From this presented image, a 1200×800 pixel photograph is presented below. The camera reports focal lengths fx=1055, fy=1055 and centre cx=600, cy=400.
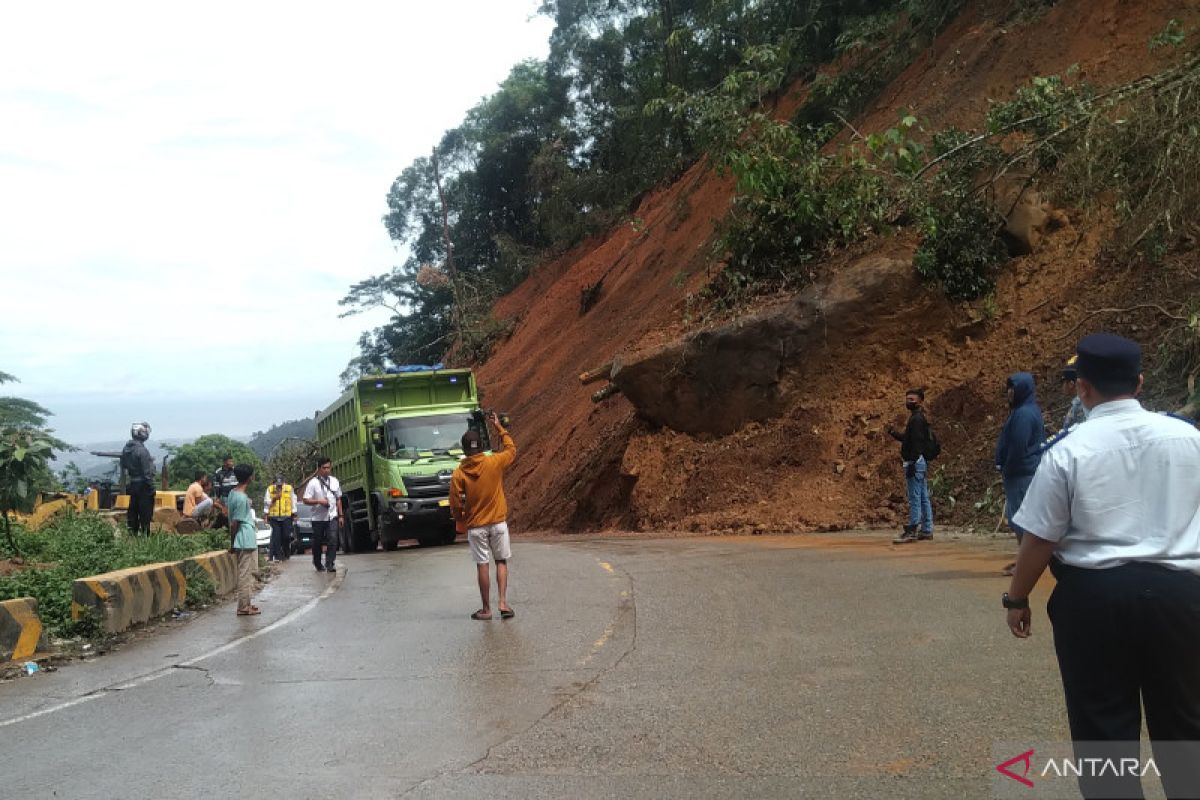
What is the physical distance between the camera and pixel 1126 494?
346 centimetres

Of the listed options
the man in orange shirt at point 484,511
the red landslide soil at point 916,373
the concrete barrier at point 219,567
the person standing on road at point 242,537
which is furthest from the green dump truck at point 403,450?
the man in orange shirt at point 484,511

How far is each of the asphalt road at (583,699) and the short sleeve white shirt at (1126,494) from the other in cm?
169

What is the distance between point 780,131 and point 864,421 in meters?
5.81

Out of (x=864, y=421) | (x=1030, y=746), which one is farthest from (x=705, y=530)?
(x=1030, y=746)

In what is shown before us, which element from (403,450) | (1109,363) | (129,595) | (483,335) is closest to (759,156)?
(403,450)

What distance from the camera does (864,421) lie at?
18.8m

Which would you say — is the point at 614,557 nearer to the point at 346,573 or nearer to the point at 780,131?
the point at 346,573

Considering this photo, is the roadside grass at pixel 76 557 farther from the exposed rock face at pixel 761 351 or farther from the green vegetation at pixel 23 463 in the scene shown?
the exposed rock face at pixel 761 351

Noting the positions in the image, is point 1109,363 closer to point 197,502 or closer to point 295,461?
point 197,502

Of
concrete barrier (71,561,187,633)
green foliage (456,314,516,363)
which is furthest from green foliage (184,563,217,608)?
green foliage (456,314,516,363)

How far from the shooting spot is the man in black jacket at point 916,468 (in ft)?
43.8

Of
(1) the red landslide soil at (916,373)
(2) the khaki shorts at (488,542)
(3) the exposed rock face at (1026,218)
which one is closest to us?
(2) the khaki shorts at (488,542)

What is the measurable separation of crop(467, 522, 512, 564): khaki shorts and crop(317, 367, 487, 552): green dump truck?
1154 centimetres

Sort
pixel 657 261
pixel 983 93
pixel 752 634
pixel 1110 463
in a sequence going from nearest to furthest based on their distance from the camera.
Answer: pixel 1110 463 → pixel 752 634 → pixel 983 93 → pixel 657 261
